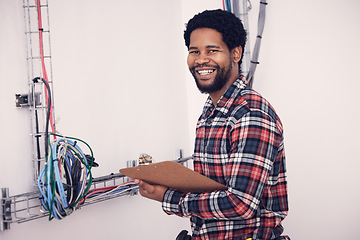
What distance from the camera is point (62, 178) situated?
5.18ft

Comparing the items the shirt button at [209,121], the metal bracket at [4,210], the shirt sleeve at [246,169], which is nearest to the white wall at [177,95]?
the metal bracket at [4,210]

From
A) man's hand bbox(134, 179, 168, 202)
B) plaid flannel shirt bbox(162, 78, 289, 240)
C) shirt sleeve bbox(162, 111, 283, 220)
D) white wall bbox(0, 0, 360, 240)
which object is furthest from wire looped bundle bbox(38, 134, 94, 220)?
shirt sleeve bbox(162, 111, 283, 220)

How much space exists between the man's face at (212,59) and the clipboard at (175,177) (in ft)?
1.12

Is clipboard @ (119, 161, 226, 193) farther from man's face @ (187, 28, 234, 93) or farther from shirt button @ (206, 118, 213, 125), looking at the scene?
man's face @ (187, 28, 234, 93)

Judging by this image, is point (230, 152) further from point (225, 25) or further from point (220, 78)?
point (225, 25)

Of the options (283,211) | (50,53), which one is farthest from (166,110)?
(283,211)

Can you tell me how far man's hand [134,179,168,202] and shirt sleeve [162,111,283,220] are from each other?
0.14 metres

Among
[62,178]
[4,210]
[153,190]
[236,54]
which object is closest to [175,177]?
[153,190]

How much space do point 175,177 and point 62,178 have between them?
0.60 metres

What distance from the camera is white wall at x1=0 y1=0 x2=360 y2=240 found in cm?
197

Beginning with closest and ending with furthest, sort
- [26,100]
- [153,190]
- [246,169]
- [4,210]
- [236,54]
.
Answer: [246,169] < [153,190] < [236,54] < [4,210] < [26,100]

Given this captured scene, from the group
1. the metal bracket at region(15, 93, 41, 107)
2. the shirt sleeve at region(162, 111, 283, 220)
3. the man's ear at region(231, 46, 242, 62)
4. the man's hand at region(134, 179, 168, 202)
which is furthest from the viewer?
the metal bracket at region(15, 93, 41, 107)

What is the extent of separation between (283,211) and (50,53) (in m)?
1.16

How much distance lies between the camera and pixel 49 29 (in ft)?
5.81
